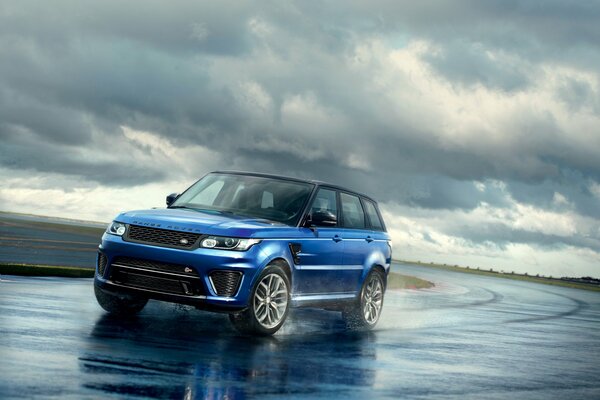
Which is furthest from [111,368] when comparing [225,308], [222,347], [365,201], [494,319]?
[494,319]

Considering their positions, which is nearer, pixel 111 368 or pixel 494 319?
pixel 111 368

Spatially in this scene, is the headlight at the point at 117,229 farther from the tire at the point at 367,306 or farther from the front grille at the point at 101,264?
the tire at the point at 367,306

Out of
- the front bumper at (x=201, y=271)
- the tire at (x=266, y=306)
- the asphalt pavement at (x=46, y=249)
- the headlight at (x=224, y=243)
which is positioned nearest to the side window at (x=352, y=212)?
the tire at (x=266, y=306)

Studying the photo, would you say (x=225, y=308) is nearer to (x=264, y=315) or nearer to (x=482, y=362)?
(x=264, y=315)

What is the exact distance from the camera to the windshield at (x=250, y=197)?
1153 centimetres

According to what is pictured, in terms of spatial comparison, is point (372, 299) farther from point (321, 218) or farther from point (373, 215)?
point (321, 218)

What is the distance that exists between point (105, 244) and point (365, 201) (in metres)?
4.61

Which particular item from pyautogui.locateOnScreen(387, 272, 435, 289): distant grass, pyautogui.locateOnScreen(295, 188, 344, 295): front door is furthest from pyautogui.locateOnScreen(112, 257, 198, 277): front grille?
pyautogui.locateOnScreen(387, 272, 435, 289): distant grass

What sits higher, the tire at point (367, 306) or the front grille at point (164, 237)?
the front grille at point (164, 237)

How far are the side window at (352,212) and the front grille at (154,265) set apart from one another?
3266 millimetres

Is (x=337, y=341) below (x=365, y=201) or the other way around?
below

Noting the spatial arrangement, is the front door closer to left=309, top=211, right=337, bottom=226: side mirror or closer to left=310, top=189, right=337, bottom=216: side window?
left=310, top=189, right=337, bottom=216: side window

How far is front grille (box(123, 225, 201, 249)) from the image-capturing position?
33.2 ft

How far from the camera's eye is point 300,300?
11.3 metres
